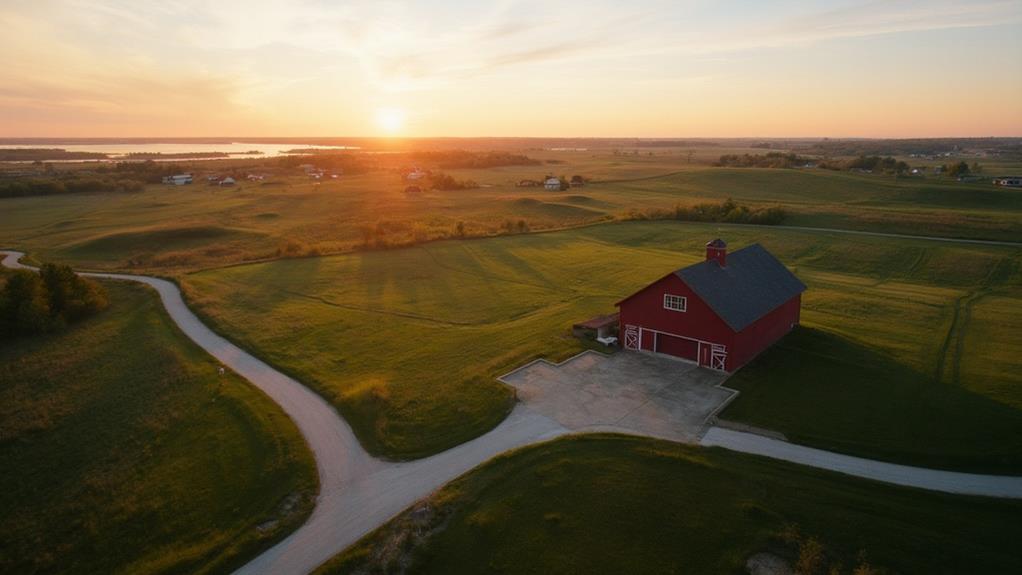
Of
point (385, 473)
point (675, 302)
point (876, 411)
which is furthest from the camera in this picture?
point (675, 302)

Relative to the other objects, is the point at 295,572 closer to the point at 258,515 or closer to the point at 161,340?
the point at 258,515

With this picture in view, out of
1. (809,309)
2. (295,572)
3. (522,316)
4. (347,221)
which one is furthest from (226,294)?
(809,309)

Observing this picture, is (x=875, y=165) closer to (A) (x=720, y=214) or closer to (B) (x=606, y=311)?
(A) (x=720, y=214)

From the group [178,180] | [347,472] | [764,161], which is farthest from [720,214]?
[178,180]

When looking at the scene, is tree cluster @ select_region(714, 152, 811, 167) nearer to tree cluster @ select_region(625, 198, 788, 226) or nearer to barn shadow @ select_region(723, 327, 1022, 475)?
tree cluster @ select_region(625, 198, 788, 226)

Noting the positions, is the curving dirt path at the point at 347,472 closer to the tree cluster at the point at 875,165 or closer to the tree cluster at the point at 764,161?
→ the tree cluster at the point at 875,165
